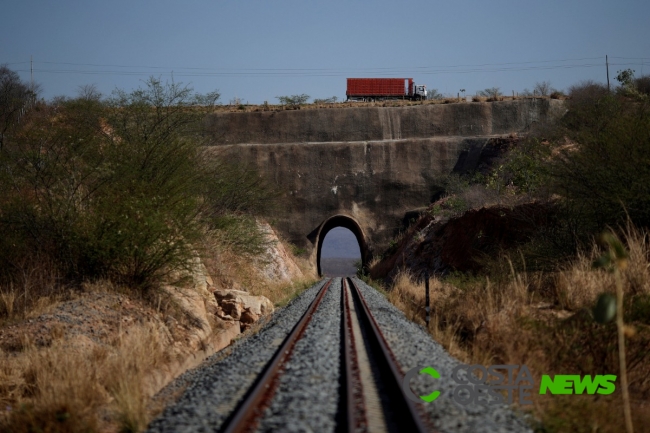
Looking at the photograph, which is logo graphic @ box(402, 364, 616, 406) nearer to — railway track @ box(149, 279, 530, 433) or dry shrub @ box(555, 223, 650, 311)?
railway track @ box(149, 279, 530, 433)

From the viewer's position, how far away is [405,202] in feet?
133

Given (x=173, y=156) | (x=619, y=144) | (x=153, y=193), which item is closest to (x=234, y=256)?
(x=173, y=156)

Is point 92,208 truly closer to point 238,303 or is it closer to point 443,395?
point 238,303

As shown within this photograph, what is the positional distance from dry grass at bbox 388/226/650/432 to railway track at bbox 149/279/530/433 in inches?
26.2

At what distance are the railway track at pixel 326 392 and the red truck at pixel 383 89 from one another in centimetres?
3970

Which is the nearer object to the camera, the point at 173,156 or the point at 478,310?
the point at 478,310

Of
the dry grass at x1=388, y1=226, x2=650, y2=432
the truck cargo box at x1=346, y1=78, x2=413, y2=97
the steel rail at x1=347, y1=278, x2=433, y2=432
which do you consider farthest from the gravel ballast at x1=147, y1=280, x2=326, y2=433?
the truck cargo box at x1=346, y1=78, x2=413, y2=97

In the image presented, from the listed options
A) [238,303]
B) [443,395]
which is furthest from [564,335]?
[238,303]

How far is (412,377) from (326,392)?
3.65 ft

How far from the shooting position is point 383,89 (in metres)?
49.6

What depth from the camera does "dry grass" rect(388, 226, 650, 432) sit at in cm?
670

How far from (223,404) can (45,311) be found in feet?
19.2

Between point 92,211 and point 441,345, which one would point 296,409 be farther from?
point 92,211

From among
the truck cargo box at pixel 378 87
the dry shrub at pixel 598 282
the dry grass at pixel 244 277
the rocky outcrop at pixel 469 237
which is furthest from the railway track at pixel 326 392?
the truck cargo box at pixel 378 87
